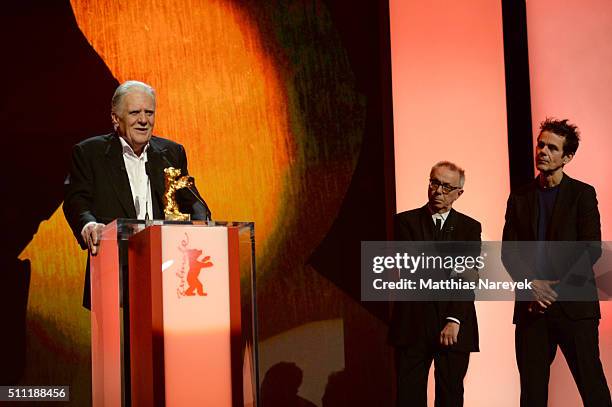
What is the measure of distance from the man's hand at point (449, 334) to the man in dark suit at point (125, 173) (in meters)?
1.36

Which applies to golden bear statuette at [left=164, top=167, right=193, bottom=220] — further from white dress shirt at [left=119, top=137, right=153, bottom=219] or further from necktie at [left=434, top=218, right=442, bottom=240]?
necktie at [left=434, top=218, right=442, bottom=240]

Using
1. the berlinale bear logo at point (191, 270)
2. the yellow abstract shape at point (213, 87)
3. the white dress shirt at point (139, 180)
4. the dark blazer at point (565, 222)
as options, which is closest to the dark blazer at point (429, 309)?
the dark blazer at point (565, 222)

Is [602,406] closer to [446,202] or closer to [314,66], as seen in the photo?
[446,202]

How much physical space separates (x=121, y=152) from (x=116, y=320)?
84cm

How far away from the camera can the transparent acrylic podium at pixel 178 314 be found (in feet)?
7.86

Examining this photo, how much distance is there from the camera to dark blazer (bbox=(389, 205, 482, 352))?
3.83 metres

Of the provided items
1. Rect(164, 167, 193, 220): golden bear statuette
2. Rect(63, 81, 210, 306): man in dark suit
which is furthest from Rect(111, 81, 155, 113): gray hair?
Rect(164, 167, 193, 220): golden bear statuette

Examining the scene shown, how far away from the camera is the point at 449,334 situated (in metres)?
3.78

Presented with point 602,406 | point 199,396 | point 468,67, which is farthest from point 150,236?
point 468,67

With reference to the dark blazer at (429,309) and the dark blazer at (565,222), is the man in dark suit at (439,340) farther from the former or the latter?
the dark blazer at (565,222)

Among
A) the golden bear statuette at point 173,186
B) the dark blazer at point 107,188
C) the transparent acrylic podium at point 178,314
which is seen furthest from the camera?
the dark blazer at point 107,188

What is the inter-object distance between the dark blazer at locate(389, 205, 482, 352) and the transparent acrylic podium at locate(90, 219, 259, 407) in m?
1.43

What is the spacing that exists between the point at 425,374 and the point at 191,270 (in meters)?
1.77

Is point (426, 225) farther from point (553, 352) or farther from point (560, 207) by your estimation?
point (553, 352)
